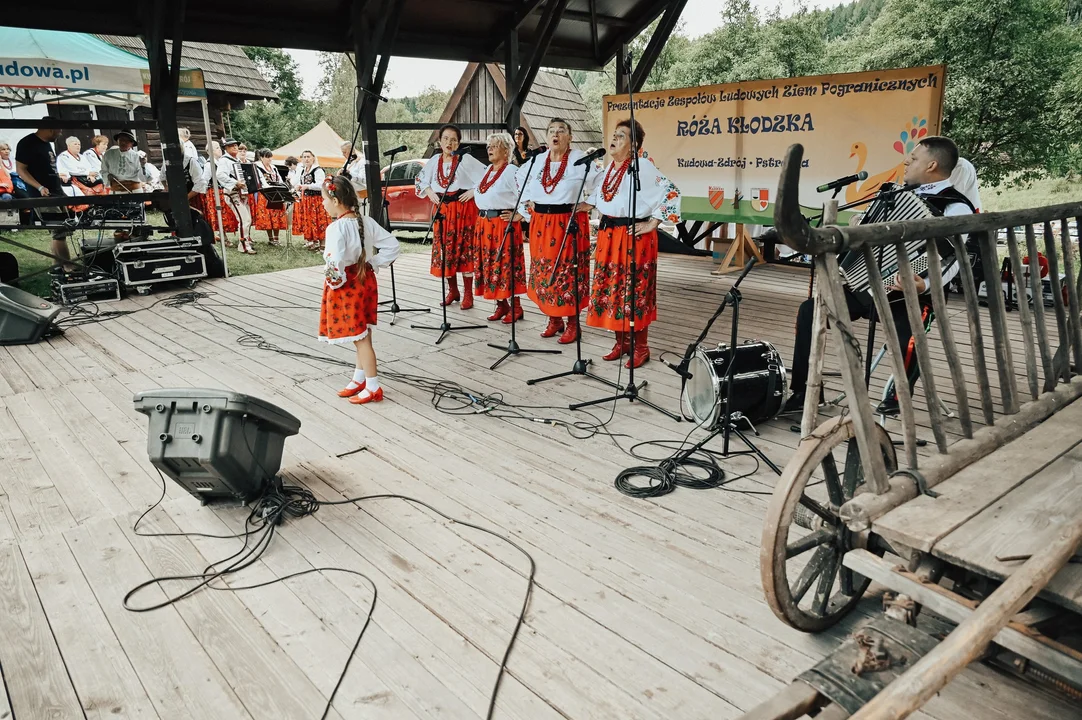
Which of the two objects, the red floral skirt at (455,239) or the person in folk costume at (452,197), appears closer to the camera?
the person in folk costume at (452,197)

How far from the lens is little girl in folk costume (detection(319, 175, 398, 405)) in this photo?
364 cm

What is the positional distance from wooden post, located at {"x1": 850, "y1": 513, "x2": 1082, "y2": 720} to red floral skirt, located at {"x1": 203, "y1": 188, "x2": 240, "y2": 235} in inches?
392

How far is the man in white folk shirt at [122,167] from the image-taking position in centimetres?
807

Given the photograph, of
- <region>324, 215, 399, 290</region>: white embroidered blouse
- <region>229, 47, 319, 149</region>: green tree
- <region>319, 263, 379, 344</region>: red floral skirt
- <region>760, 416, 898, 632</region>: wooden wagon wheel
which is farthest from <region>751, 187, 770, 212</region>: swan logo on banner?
<region>229, 47, 319, 149</region>: green tree

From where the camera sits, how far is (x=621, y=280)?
4.37 meters

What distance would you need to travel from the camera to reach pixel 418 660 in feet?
6.28

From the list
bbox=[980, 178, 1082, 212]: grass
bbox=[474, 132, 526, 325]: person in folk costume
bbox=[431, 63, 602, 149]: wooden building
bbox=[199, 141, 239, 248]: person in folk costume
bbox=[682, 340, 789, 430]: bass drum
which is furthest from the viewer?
bbox=[431, 63, 602, 149]: wooden building

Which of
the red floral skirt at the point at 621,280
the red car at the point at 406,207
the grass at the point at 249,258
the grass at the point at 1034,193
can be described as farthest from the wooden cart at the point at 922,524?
the grass at the point at 1034,193

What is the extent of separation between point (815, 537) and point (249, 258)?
30.8 feet

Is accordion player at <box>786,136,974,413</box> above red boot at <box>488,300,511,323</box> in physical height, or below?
above

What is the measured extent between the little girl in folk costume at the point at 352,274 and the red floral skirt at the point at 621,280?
132 centimetres

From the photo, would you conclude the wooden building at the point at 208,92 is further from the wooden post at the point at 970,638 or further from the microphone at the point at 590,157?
the wooden post at the point at 970,638

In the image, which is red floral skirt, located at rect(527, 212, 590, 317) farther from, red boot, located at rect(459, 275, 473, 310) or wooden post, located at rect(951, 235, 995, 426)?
wooden post, located at rect(951, 235, 995, 426)

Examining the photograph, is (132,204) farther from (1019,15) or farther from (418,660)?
(1019,15)
